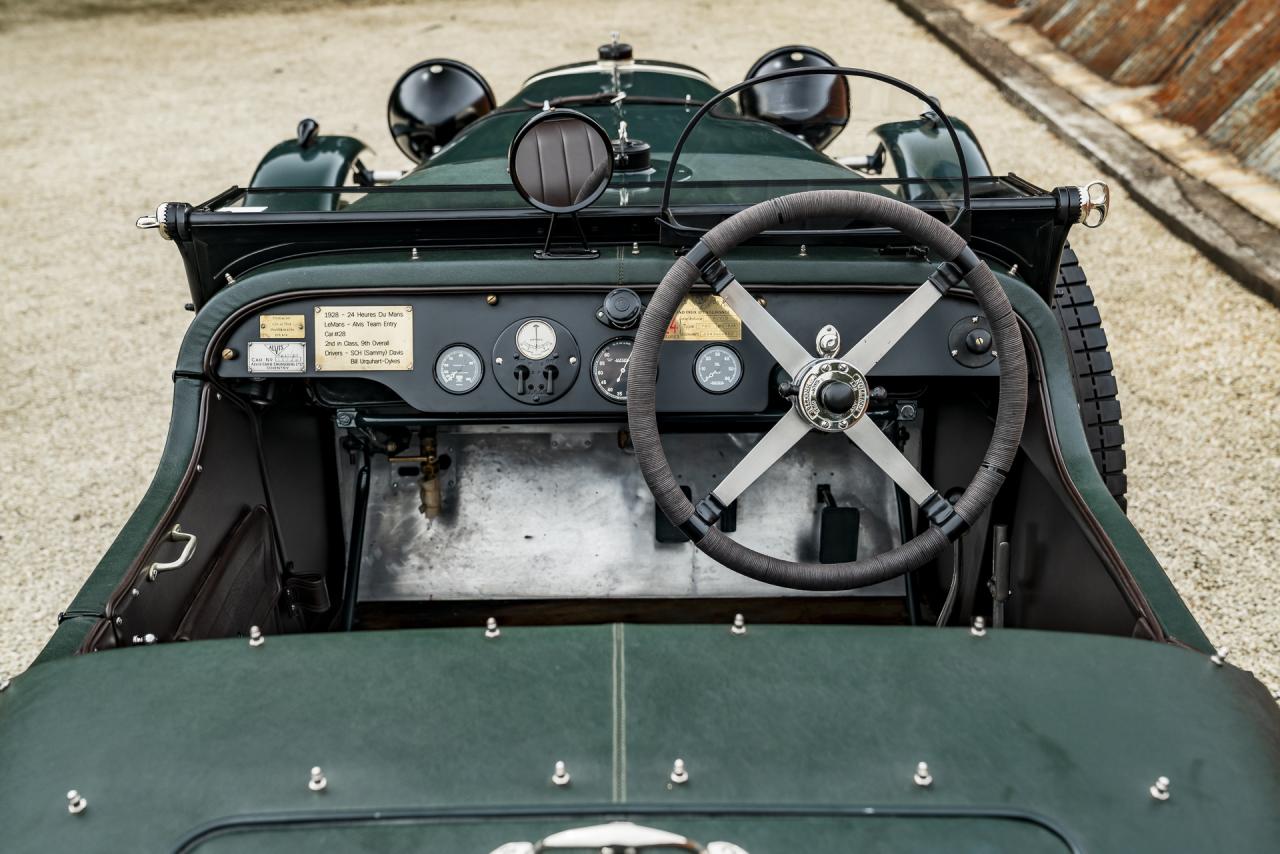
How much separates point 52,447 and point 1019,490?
10.7ft

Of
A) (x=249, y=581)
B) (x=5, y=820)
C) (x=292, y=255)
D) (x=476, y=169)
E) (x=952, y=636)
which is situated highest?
(x=476, y=169)

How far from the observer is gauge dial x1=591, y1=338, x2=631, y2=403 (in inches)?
87.6

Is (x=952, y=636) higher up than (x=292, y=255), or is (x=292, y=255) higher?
(x=292, y=255)

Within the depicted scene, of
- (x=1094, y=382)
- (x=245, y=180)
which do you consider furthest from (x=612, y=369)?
(x=245, y=180)

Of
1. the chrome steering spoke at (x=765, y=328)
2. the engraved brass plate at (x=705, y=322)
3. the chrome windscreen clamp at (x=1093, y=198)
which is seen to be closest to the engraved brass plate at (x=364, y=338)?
the engraved brass plate at (x=705, y=322)

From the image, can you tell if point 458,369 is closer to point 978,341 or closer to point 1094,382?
point 978,341

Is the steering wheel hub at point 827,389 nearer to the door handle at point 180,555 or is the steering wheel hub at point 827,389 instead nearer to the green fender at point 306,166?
the door handle at point 180,555

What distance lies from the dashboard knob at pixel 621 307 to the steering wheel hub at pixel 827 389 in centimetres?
41

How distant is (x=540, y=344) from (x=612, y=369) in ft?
0.49

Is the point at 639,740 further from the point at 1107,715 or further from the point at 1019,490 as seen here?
the point at 1019,490

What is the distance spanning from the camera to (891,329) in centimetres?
191

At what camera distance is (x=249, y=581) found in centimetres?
238

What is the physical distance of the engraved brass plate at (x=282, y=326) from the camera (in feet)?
7.29

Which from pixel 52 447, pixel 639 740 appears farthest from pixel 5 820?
pixel 52 447
